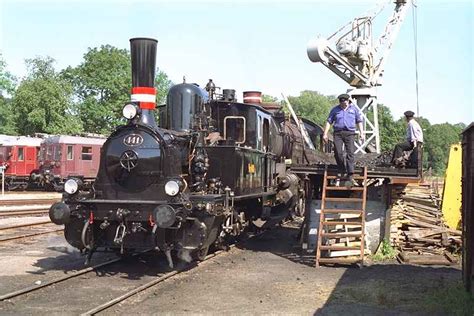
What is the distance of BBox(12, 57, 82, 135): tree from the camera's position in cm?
4391

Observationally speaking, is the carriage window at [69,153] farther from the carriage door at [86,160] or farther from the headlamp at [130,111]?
the headlamp at [130,111]

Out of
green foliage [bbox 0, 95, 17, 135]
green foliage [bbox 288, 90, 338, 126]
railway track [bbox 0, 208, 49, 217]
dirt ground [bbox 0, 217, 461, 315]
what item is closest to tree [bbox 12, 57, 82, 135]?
green foliage [bbox 0, 95, 17, 135]

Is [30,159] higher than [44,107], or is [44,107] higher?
[44,107]

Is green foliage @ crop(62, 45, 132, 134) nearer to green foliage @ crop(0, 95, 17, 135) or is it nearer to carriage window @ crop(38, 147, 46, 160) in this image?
green foliage @ crop(0, 95, 17, 135)

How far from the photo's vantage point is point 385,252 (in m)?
11.2

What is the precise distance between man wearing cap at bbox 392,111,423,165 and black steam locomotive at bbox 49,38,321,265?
2.98 m

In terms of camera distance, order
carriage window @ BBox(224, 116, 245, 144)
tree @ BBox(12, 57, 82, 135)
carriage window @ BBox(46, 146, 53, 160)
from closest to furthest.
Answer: carriage window @ BBox(224, 116, 245, 144) < carriage window @ BBox(46, 146, 53, 160) < tree @ BBox(12, 57, 82, 135)

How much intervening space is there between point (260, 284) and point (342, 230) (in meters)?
3.04

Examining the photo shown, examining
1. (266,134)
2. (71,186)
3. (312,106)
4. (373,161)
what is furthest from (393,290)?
(312,106)

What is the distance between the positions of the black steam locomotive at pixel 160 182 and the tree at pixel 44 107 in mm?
35590

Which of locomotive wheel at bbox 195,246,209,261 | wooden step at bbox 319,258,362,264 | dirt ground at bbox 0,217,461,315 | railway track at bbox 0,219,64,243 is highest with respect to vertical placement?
locomotive wheel at bbox 195,246,209,261

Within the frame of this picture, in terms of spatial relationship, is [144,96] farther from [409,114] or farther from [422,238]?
[422,238]

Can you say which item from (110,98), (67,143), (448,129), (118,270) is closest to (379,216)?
(118,270)

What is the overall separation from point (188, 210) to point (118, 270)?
180cm
